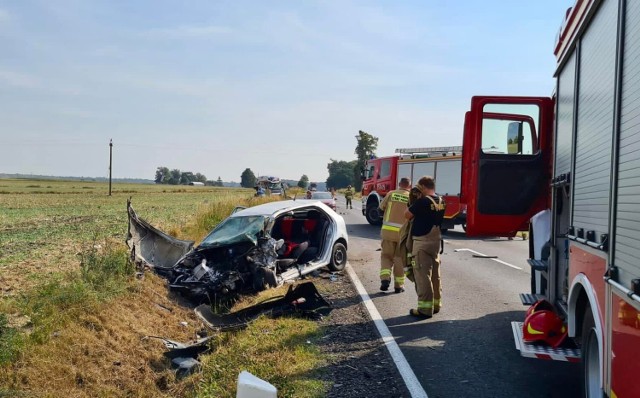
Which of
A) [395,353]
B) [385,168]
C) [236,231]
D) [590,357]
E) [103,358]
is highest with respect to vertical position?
[385,168]

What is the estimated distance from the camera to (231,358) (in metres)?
5.41

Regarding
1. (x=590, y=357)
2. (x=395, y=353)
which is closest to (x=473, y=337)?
(x=395, y=353)

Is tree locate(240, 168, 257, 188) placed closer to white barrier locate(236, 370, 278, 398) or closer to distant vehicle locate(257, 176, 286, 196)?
distant vehicle locate(257, 176, 286, 196)

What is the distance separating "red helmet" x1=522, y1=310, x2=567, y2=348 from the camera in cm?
438

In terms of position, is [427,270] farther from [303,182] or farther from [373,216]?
[303,182]

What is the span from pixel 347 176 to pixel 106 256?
13208 cm

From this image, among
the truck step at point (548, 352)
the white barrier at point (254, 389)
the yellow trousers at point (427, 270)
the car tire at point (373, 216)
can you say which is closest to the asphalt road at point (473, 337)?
the yellow trousers at point (427, 270)

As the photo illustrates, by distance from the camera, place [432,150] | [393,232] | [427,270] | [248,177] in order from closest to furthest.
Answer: [427,270] < [393,232] < [432,150] < [248,177]

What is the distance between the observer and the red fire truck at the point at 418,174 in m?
18.1

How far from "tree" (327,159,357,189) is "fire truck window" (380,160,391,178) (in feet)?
374

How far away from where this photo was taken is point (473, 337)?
6.02m

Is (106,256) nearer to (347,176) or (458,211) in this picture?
(458,211)

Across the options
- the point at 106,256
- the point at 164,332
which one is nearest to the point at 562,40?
the point at 164,332

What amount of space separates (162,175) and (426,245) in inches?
6736
